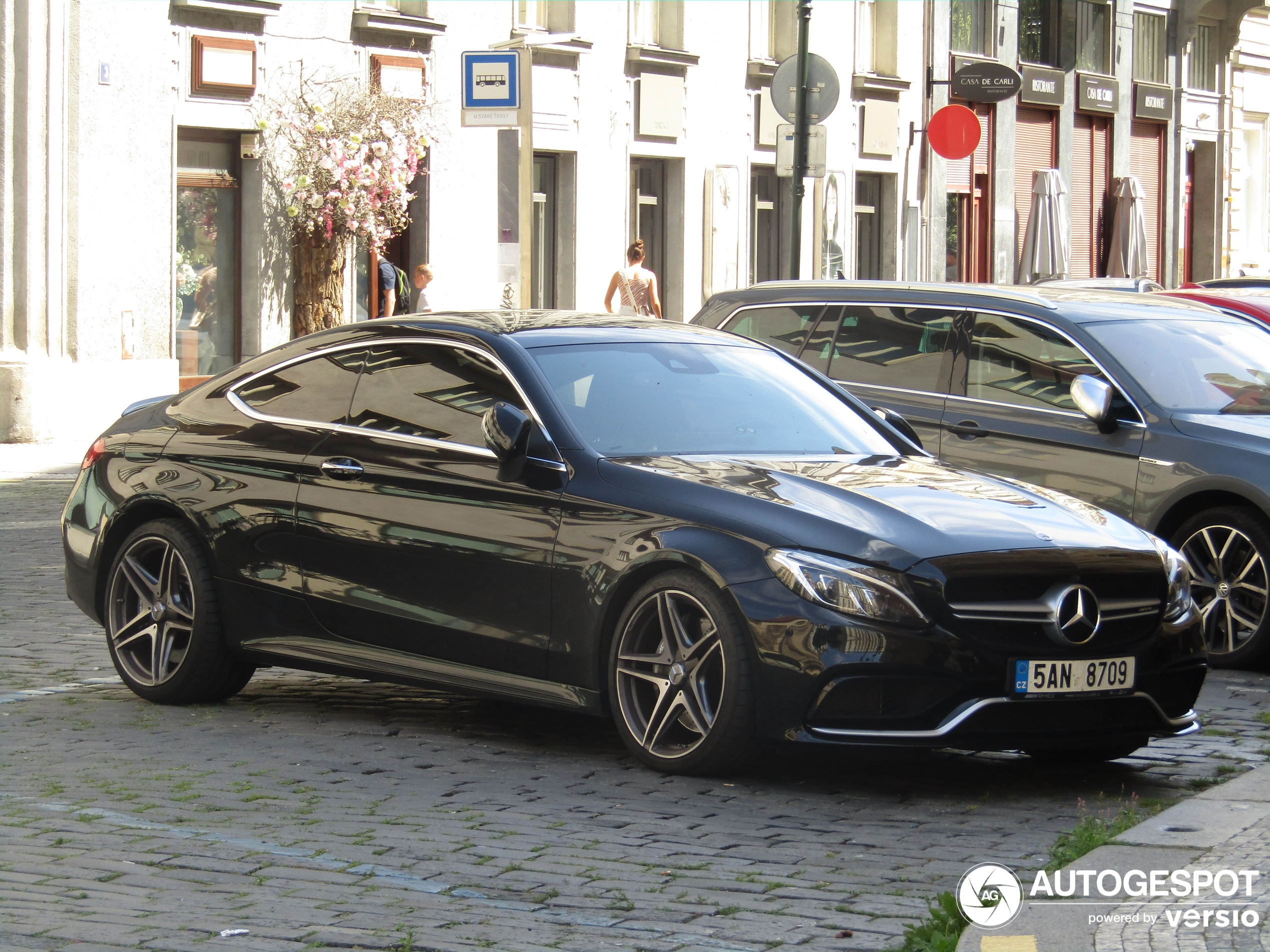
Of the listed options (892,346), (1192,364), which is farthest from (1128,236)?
(1192,364)

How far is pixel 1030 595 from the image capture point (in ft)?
20.2

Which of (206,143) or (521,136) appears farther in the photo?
(206,143)

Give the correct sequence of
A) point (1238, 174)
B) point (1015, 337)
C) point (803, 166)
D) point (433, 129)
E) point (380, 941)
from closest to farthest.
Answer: point (380, 941) → point (1015, 337) → point (803, 166) → point (433, 129) → point (1238, 174)

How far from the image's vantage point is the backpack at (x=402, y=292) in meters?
24.2

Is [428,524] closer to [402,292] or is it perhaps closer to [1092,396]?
[1092,396]

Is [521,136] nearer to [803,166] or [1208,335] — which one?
[803,166]

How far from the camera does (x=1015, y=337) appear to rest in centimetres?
1029

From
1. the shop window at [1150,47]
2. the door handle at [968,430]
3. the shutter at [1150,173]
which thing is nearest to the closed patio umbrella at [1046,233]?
the shutter at [1150,173]

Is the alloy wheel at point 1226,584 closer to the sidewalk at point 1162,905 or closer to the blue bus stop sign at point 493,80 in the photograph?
the sidewalk at point 1162,905

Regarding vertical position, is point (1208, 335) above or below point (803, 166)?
below

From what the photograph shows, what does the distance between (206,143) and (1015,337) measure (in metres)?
13.9

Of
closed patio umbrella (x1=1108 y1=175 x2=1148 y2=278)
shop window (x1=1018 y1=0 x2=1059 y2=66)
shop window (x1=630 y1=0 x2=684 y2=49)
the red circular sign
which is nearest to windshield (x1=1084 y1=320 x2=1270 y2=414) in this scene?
→ the red circular sign

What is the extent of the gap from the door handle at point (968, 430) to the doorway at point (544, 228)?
17.3 metres

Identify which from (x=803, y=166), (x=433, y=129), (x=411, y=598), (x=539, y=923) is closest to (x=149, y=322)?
(x=433, y=129)
